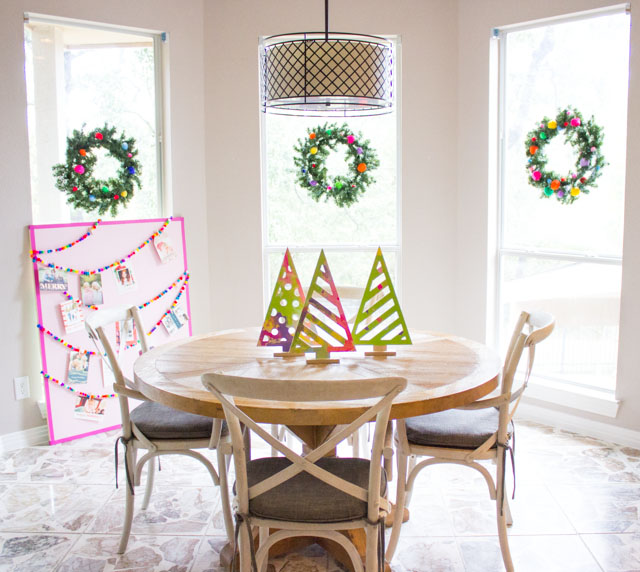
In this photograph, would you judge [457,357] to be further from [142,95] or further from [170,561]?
[142,95]

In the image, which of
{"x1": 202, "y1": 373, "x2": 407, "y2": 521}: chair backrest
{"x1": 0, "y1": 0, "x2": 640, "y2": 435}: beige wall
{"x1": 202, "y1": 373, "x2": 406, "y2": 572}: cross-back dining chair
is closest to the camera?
{"x1": 202, "y1": 373, "x2": 407, "y2": 521}: chair backrest

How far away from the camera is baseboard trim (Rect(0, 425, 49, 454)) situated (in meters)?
3.69

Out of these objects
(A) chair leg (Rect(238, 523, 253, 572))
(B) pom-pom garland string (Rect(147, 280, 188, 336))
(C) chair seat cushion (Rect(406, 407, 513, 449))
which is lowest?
(A) chair leg (Rect(238, 523, 253, 572))

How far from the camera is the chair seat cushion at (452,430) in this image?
2.50m

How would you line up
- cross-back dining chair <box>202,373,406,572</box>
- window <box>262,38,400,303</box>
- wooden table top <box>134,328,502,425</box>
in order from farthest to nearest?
window <box>262,38,400,303</box>, wooden table top <box>134,328,502,425</box>, cross-back dining chair <box>202,373,406,572</box>

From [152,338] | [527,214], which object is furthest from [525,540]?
[152,338]

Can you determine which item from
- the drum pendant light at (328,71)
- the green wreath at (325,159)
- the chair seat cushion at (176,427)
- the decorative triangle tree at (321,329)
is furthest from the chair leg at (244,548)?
the green wreath at (325,159)

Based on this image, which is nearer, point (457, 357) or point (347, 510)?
point (347, 510)

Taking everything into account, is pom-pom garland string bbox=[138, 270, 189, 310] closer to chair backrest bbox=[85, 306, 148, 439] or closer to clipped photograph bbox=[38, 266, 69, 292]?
clipped photograph bbox=[38, 266, 69, 292]

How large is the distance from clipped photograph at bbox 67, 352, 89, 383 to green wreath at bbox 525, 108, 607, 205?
8.94 feet

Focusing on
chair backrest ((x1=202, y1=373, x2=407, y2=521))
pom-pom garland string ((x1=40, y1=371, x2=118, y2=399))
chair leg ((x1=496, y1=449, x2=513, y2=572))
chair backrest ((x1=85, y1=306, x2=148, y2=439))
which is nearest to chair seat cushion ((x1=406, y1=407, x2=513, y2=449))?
chair leg ((x1=496, y1=449, x2=513, y2=572))

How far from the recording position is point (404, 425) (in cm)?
257

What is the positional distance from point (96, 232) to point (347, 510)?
97.6 inches

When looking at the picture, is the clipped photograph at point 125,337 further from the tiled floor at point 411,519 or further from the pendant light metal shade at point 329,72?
the pendant light metal shade at point 329,72
